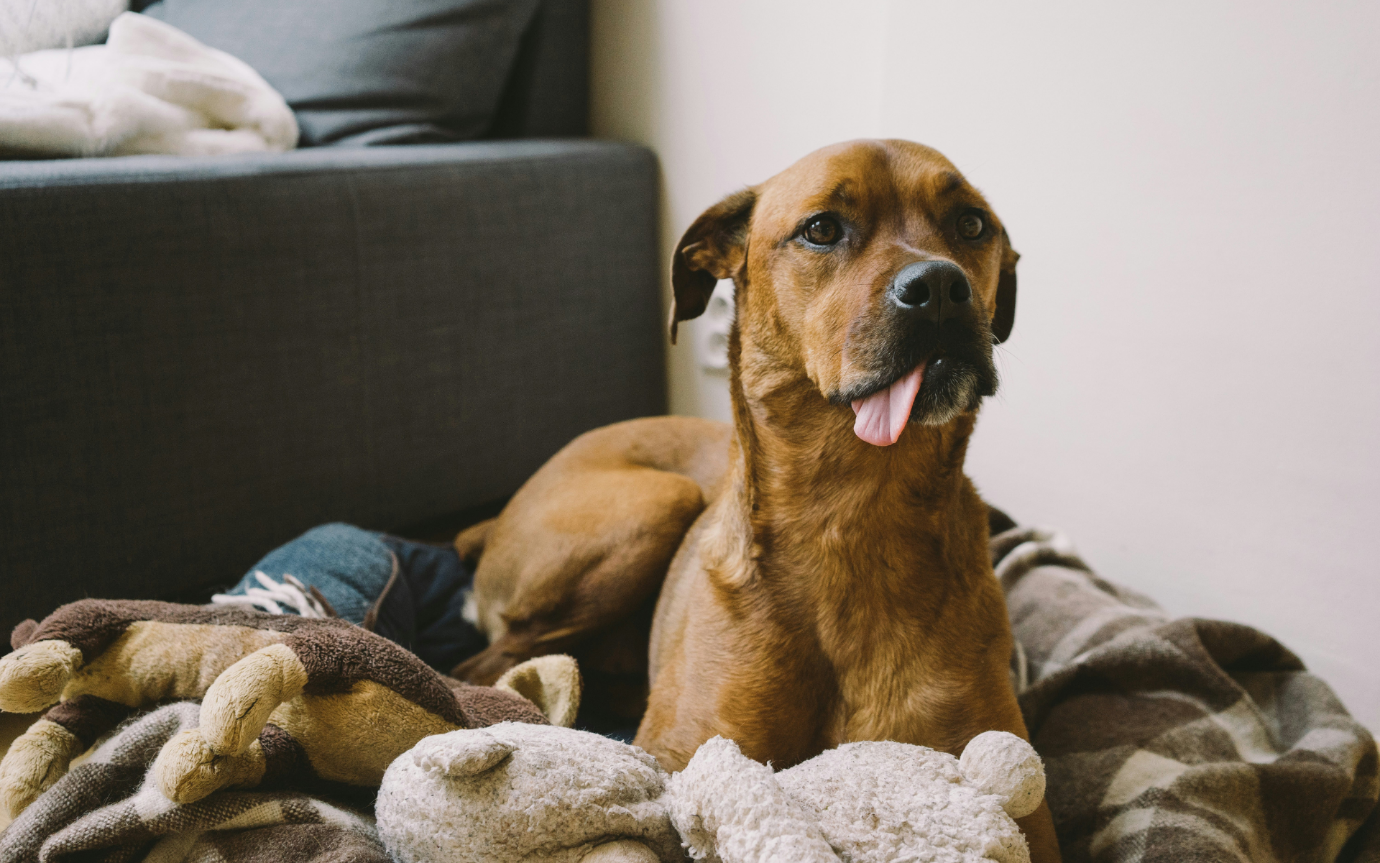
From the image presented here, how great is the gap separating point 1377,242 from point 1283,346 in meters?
0.22

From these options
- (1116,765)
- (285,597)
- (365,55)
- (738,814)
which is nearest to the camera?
(738,814)

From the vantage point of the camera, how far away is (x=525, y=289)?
2.29 m

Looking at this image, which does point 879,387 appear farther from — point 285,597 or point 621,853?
point 285,597

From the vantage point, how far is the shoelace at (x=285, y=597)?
Result: 60.2 inches

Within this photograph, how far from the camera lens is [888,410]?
43.0 inches

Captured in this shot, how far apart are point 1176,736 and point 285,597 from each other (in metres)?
1.49

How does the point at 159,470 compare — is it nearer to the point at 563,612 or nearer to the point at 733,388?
the point at 563,612

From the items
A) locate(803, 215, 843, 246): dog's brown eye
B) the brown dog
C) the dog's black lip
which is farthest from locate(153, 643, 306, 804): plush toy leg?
locate(803, 215, 843, 246): dog's brown eye

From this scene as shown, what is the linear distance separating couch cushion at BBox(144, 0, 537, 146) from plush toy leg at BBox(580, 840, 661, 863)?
1.82 metres

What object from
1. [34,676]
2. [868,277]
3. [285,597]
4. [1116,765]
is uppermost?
[868,277]

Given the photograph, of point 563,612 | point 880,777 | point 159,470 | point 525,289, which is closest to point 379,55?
point 525,289

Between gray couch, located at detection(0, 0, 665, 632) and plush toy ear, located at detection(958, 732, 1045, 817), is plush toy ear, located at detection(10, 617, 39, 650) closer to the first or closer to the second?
gray couch, located at detection(0, 0, 665, 632)

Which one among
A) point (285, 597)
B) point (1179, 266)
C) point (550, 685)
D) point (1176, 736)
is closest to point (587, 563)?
point (550, 685)

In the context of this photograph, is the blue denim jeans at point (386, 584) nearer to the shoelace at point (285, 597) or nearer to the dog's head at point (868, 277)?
the shoelace at point (285, 597)
